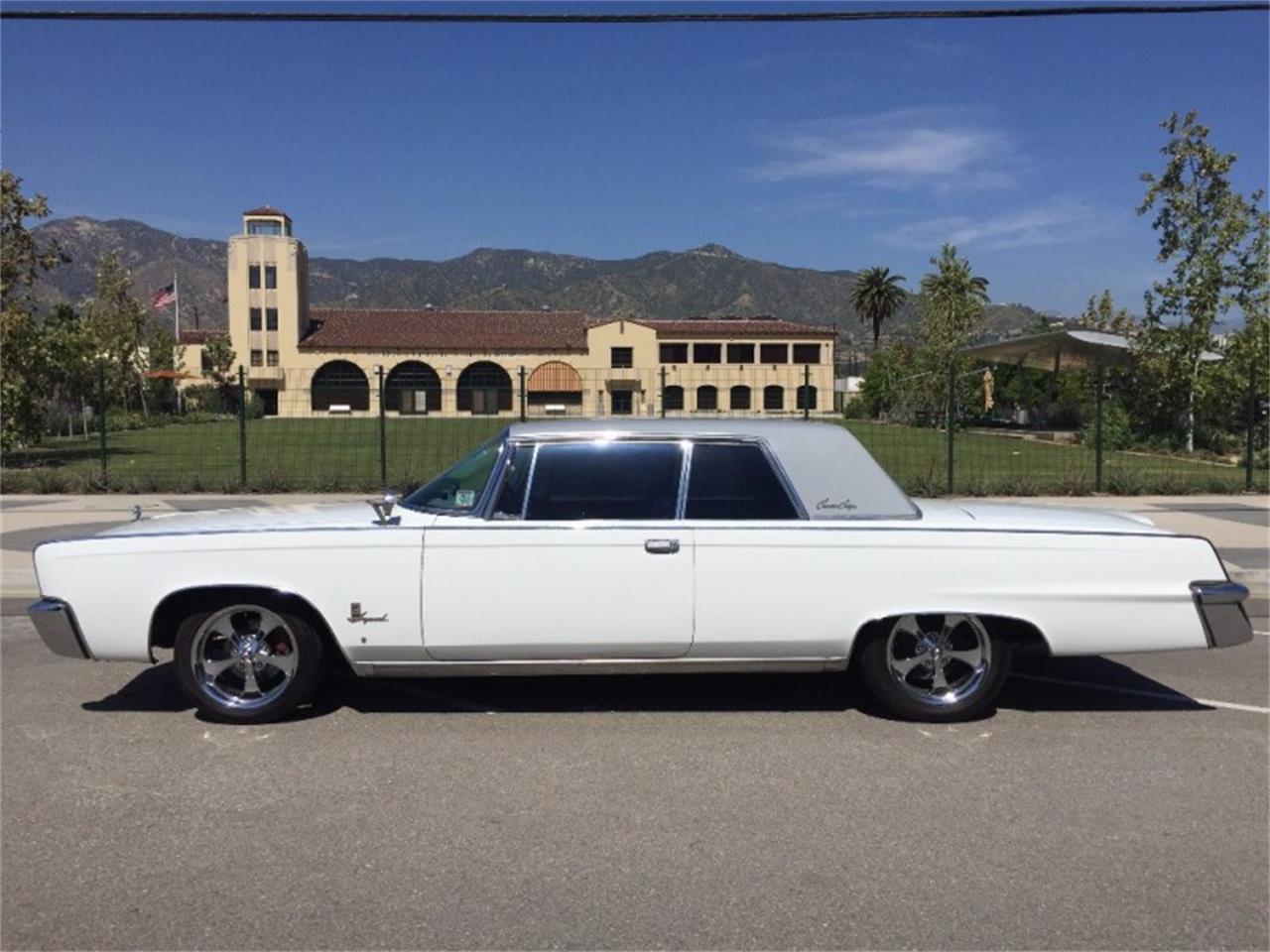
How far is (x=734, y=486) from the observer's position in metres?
5.95

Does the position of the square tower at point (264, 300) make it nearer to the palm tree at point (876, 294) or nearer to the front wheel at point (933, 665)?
Result: the palm tree at point (876, 294)

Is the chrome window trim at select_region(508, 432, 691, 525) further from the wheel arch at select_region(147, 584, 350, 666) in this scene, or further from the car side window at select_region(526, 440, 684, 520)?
the wheel arch at select_region(147, 584, 350, 666)

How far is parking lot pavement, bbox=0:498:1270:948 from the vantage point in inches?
146

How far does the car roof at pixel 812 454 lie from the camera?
19.2 ft

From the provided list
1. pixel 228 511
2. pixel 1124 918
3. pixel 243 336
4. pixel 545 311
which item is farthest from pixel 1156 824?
pixel 545 311

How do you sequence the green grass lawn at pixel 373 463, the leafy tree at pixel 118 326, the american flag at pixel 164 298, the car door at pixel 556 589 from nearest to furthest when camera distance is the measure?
the car door at pixel 556 589 < the green grass lawn at pixel 373 463 < the leafy tree at pixel 118 326 < the american flag at pixel 164 298

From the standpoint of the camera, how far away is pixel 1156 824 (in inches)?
178

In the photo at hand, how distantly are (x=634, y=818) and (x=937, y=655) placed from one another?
2.01m

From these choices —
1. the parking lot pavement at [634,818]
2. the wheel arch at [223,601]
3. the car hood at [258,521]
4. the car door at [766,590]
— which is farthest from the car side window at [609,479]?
the wheel arch at [223,601]

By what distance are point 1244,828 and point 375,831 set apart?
334cm

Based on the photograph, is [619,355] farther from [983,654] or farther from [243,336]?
[983,654]

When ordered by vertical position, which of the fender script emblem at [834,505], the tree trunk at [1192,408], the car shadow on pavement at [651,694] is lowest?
the car shadow on pavement at [651,694]

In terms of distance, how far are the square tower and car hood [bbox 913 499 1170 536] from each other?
261 ft

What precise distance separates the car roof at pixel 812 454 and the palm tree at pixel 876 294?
8859cm
